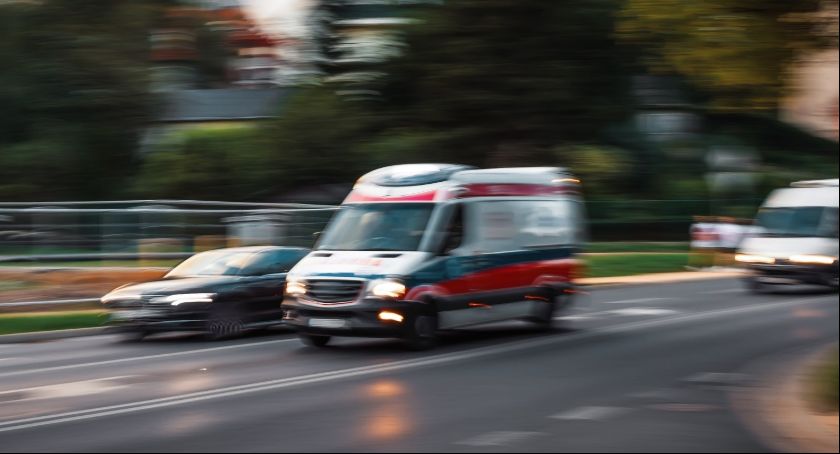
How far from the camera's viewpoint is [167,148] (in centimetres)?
4359

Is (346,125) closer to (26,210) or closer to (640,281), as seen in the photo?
(640,281)

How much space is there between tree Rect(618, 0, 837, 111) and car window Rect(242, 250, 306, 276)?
6.14 meters

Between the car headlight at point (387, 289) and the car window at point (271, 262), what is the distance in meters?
3.87

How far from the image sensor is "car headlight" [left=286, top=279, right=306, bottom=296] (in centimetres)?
1546

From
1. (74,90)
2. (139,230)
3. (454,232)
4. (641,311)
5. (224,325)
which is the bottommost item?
(641,311)

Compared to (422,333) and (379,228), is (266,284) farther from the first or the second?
(422,333)

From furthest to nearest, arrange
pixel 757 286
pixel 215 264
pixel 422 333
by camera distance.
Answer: pixel 757 286 < pixel 215 264 < pixel 422 333

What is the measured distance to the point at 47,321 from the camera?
20203mm

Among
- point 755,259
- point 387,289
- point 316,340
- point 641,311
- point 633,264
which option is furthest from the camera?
point 633,264

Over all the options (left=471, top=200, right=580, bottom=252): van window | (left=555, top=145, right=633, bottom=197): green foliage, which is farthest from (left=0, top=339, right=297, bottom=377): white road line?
(left=555, top=145, right=633, bottom=197): green foliage

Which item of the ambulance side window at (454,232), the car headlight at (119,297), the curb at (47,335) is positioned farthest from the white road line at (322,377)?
the curb at (47,335)

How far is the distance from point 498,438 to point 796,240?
17.2 metres

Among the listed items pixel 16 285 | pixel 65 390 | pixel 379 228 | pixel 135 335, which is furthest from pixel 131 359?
pixel 16 285

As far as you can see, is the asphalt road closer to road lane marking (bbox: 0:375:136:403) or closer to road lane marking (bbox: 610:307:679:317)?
road lane marking (bbox: 0:375:136:403)
